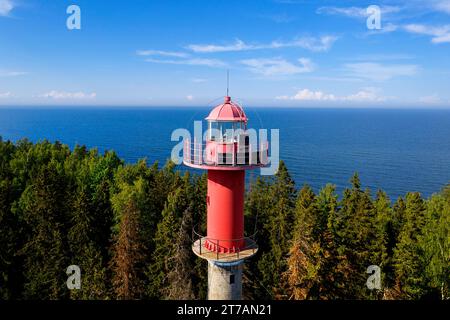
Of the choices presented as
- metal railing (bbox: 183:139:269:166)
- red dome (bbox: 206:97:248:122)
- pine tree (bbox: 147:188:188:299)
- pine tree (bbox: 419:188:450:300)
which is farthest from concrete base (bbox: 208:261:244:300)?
pine tree (bbox: 419:188:450:300)

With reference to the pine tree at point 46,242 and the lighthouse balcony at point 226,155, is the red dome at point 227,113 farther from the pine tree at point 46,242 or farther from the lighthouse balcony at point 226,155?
the pine tree at point 46,242

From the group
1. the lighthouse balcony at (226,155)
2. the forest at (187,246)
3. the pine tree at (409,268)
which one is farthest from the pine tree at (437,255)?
the lighthouse balcony at (226,155)

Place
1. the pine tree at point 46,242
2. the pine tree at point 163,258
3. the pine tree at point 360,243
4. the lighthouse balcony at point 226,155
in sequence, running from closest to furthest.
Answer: the lighthouse balcony at point 226,155 → the pine tree at point 46,242 → the pine tree at point 163,258 → the pine tree at point 360,243

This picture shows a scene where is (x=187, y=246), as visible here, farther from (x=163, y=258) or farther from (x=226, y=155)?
(x=226, y=155)

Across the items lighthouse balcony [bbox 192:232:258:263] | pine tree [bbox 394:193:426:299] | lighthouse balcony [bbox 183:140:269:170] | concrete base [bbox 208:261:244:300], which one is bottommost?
pine tree [bbox 394:193:426:299]

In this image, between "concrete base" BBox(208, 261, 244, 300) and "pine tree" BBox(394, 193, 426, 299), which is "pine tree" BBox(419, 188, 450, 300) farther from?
"concrete base" BBox(208, 261, 244, 300)
